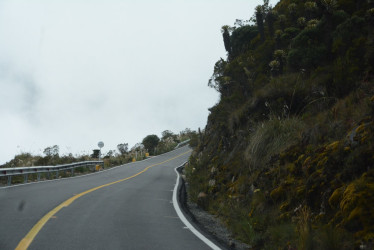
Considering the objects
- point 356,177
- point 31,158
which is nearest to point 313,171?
point 356,177

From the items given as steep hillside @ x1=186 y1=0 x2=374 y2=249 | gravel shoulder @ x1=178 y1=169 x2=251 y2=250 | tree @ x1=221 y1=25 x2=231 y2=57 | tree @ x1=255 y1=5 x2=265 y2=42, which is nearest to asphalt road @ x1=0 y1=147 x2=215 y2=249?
gravel shoulder @ x1=178 y1=169 x2=251 y2=250

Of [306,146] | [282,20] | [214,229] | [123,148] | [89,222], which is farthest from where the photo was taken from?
[123,148]

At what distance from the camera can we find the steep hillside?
213 inches

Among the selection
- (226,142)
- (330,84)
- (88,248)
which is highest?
(330,84)

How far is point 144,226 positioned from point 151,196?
16.1ft

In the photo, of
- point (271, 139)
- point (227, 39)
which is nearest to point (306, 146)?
point (271, 139)

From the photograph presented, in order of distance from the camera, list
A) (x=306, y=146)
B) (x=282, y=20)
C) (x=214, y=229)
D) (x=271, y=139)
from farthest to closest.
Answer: (x=282, y=20) < (x=271, y=139) < (x=306, y=146) < (x=214, y=229)

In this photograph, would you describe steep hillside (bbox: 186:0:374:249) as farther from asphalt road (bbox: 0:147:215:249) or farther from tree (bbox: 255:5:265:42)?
tree (bbox: 255:5:265:42)

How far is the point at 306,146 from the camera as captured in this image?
782 centimetres

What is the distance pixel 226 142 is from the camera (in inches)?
549

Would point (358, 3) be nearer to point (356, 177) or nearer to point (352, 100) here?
point (352, 100)

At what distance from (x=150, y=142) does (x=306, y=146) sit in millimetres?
40096

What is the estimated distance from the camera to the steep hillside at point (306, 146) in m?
5.41

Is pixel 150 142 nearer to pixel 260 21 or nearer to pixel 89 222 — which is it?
pixel 260 21
